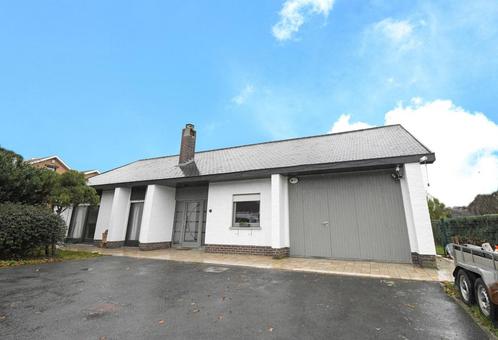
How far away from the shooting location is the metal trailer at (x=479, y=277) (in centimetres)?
288

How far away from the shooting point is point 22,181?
8.48 meters

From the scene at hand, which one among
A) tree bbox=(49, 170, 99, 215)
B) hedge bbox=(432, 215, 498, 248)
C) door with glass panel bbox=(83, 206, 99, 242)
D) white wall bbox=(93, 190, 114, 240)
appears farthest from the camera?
door with glass panel bbox=(83, 206, 99, 242)

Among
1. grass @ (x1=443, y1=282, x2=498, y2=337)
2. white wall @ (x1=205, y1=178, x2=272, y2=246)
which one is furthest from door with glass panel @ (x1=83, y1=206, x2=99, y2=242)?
grass @ (x1=443, y1=282, x2=498, y2=337)

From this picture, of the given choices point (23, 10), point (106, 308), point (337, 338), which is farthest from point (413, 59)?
point (23, 10)

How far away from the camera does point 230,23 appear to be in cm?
1273

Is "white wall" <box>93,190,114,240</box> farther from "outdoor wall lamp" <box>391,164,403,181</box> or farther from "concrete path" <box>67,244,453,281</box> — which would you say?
"outdoor wall lamp" <box>391,164,403,181</box>

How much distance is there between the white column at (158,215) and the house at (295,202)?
0.05m

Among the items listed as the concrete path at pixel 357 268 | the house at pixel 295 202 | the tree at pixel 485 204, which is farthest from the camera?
the tree at pixel 485 204

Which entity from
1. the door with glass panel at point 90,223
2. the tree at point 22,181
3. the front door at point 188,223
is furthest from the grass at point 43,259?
the door with glass panel at point 90,223

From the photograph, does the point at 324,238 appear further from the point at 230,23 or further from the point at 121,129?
the point at 121,129

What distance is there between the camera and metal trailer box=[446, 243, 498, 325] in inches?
113

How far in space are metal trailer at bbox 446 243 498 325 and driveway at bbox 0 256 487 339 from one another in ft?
0.93

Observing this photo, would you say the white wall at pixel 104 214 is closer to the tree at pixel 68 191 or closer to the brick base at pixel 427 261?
the tree at pixel 68 191

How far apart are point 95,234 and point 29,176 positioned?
17.0ft
